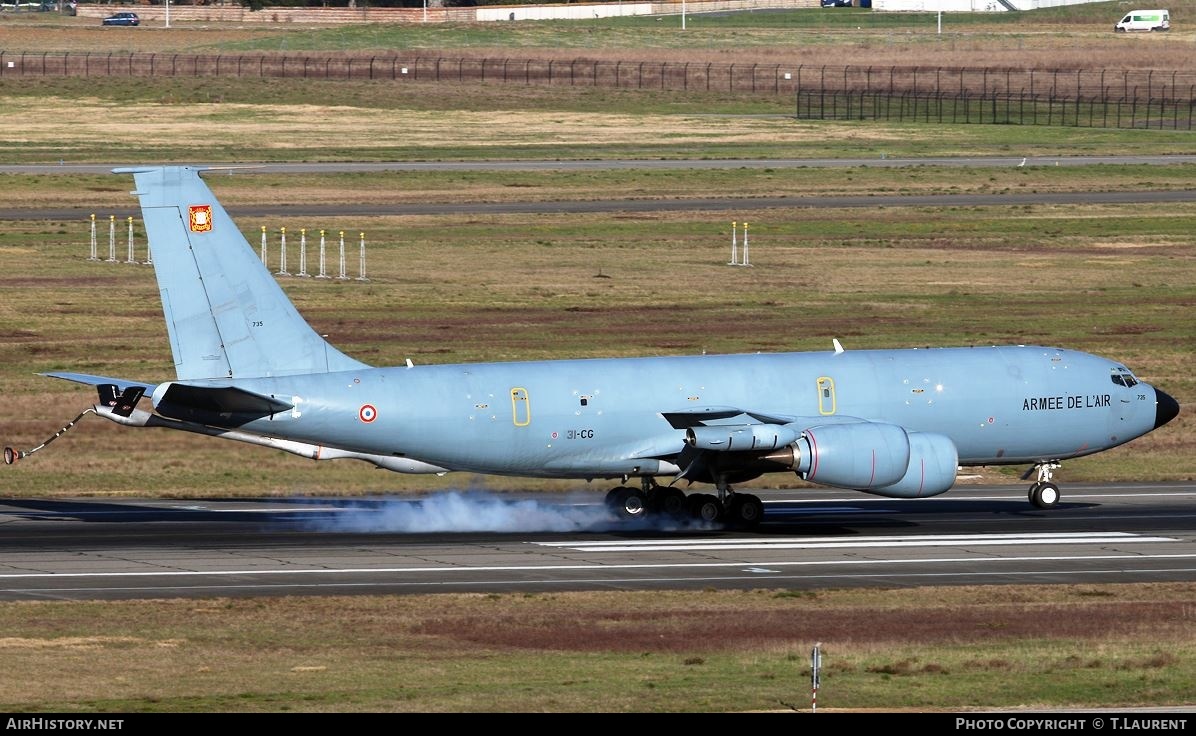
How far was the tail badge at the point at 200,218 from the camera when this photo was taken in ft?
141

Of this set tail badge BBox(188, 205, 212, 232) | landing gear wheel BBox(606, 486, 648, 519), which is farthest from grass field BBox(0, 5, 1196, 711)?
tail badge BBox(188, 205, 212, 232)

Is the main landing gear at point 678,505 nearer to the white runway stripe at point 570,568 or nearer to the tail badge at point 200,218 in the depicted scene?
the white runway stripe at point 570,568

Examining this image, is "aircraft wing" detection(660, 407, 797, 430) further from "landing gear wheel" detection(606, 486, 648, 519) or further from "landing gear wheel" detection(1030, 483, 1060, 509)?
"landing gear wheel" detection(1030, 483, 1060, 509)

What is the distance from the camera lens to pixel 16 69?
179 meters

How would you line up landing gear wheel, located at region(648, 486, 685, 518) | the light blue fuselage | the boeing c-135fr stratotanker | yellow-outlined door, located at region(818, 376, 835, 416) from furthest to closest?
landing gear wheel, located at region(648, 486, 685, 518)
yellow-outlined door, located at region(818, 376, 835, 416)
the light blue fuselage
the boeing c-135fr stratotanker

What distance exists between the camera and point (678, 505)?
47.8 m

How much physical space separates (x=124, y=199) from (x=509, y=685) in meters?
83.4

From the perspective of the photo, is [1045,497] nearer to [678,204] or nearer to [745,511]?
[745,511]

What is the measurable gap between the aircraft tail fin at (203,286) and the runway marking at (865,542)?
8.35 m

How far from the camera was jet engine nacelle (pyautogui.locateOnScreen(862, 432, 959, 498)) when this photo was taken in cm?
4512

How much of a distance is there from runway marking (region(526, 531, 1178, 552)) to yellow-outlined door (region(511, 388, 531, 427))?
298 cm

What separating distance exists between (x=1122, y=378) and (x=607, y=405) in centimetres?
1499
